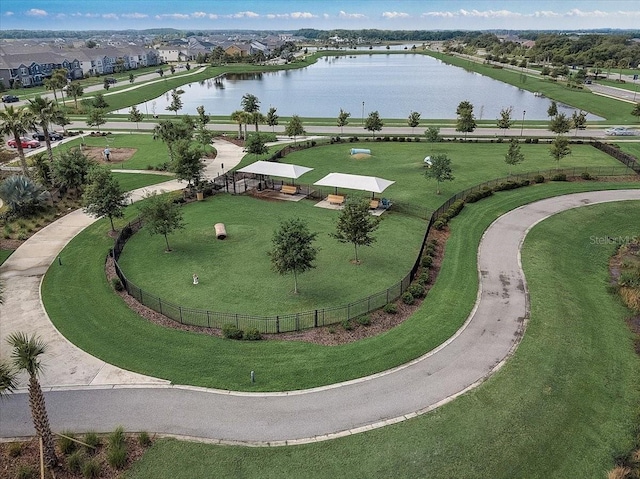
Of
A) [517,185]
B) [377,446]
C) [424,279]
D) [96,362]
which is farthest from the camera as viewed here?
[517,185]

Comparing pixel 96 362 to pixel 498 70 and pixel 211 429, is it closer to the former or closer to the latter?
pixel 211 429

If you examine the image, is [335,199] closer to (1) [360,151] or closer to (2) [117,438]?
(1) [360,151]

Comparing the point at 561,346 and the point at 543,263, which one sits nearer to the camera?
the point at 561,346

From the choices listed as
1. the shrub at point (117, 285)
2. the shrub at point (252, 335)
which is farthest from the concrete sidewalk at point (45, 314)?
the shrub at point (252, 335)

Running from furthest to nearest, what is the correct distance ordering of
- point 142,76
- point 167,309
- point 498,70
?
1. point 498,70
2. point 142,76
3. point 167,309

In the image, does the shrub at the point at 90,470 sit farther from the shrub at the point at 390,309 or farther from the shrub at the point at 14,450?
the shrub at the point at 390,309

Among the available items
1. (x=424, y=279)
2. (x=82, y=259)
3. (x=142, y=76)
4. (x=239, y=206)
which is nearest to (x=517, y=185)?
(x=424, y=279)

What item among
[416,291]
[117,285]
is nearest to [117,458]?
[117,285]
